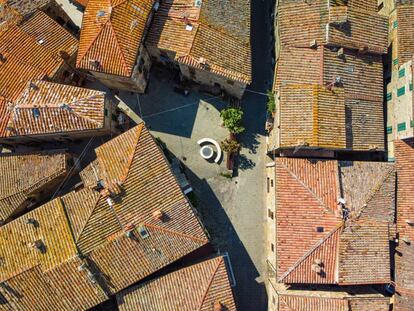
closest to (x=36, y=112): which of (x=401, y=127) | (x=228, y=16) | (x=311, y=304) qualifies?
(x=228, y=16)

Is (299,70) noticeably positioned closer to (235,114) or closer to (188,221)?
(235,114)

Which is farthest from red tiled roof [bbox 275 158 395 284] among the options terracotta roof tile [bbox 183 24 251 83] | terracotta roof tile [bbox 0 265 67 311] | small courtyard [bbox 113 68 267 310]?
terracotta roof tile [bbox 0 265 67 311]

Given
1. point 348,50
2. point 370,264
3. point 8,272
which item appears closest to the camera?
point 8,272

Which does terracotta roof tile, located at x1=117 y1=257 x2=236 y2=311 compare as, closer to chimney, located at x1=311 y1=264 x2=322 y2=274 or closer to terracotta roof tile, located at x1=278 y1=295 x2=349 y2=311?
terracotta roof tile, located at x1=278 y1=295 x2=349 y2=311

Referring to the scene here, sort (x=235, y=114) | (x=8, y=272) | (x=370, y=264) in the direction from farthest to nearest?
1. (x=235, y=114)
2. (x=370, y=264)
3. (x=8, y=272)

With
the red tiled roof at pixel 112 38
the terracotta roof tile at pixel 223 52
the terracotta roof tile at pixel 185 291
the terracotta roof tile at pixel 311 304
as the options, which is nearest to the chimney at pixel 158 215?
the terracotta roof tile at pixel 185 291

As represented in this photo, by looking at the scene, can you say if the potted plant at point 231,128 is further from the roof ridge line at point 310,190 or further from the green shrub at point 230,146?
the roof ridge line at point 310,190

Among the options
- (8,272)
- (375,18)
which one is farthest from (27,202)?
(375,18)
